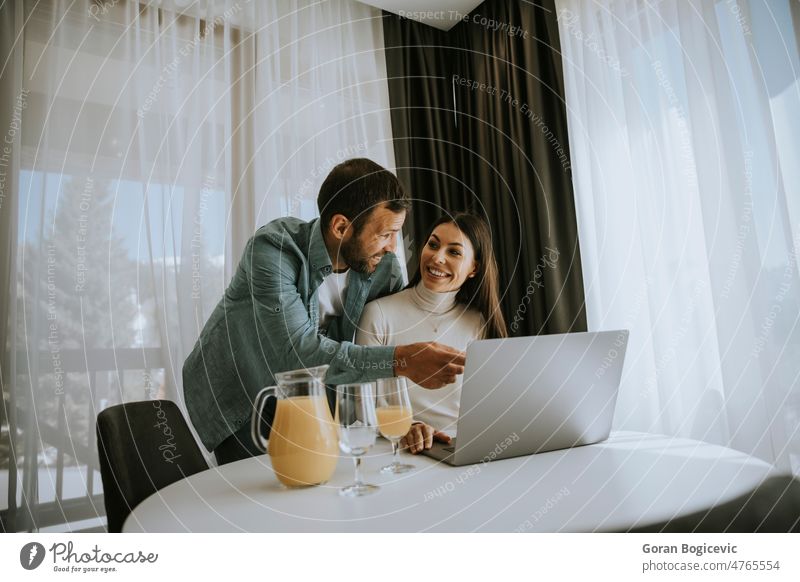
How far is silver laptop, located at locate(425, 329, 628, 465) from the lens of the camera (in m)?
0.59

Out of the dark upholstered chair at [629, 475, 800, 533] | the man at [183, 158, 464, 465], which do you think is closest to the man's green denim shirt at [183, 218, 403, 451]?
the man at [183, 158, 464, 465]

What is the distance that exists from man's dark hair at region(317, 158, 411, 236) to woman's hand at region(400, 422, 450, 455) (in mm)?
550

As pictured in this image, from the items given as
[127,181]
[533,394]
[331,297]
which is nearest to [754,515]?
[533,394]

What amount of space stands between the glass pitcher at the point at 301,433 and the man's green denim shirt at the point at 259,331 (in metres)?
0.37

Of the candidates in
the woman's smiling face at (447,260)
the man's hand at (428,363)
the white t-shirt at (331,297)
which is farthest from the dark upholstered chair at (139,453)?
the woman's smiling face at (447,260)

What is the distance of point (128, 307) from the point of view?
4.32ft

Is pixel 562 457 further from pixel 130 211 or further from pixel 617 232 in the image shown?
pixel 130 211

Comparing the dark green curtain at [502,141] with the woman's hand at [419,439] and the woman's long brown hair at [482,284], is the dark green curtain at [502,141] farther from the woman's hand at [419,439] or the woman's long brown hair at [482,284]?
the woman's hand at [419,439]

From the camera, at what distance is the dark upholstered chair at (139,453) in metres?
0.67

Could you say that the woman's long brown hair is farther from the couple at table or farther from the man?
the man

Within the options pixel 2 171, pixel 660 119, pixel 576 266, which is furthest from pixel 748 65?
pixel 2 171

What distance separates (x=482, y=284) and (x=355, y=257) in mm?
348

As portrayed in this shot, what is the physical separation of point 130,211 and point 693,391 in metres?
1.39
